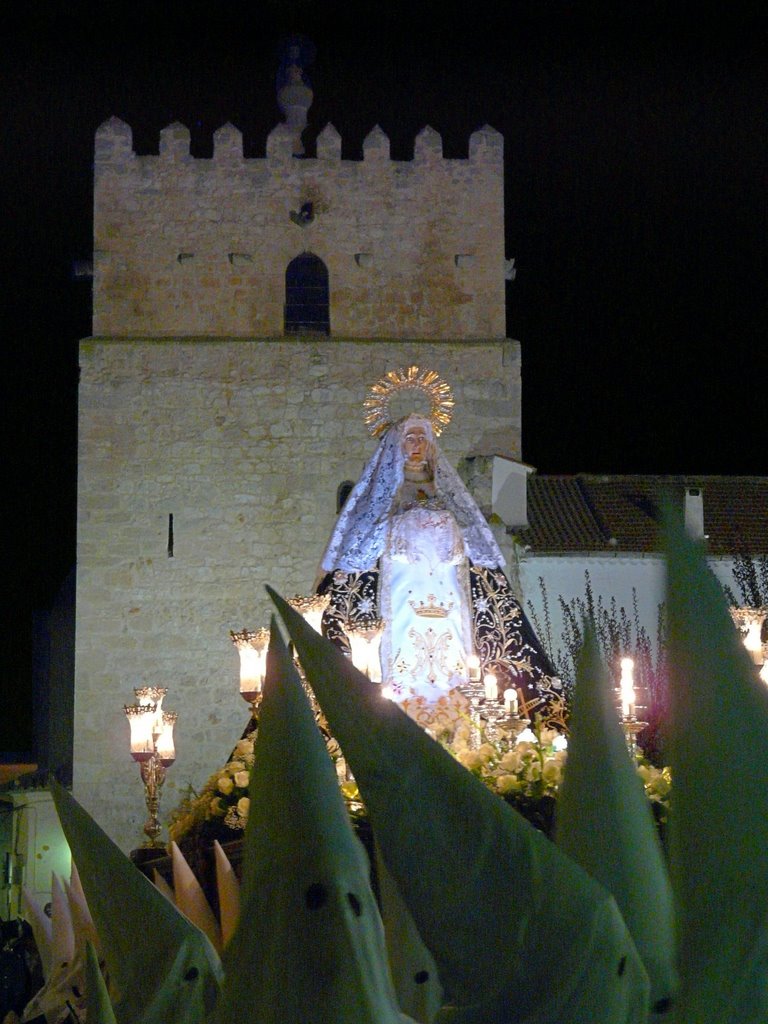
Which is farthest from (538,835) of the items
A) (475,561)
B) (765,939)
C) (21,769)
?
(21,769)

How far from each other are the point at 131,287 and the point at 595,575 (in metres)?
7.43

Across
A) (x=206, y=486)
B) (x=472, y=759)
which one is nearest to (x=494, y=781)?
(x=472, y=759)

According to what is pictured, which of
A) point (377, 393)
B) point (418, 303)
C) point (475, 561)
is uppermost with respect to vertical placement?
point (418, 303)

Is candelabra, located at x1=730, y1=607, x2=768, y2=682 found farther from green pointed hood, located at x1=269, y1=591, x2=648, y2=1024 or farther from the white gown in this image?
green pointed hood, located at x1=269, y1=591, x2=648, y2=1024

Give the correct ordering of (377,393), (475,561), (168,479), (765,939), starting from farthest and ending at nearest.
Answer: (168,479)
(377,393)
(475,561)
(765,939)

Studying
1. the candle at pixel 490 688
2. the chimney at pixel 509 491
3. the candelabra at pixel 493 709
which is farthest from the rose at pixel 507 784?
the chimney at pixel 509 491

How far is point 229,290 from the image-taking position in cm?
2070

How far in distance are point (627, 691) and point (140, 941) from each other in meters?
5.38

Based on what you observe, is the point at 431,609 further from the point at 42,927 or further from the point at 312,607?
the point at 42,927

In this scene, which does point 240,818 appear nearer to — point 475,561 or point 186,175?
point 475,561

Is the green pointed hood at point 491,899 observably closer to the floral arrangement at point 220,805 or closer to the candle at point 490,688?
the floral arrangement at point 220,805

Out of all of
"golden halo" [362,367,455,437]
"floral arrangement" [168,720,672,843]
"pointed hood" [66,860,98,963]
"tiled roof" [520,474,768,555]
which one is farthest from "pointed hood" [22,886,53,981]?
"tiled roof" [520,474,768,555]

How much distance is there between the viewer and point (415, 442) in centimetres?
850

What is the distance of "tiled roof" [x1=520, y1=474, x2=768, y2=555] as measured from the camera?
75.0ft
